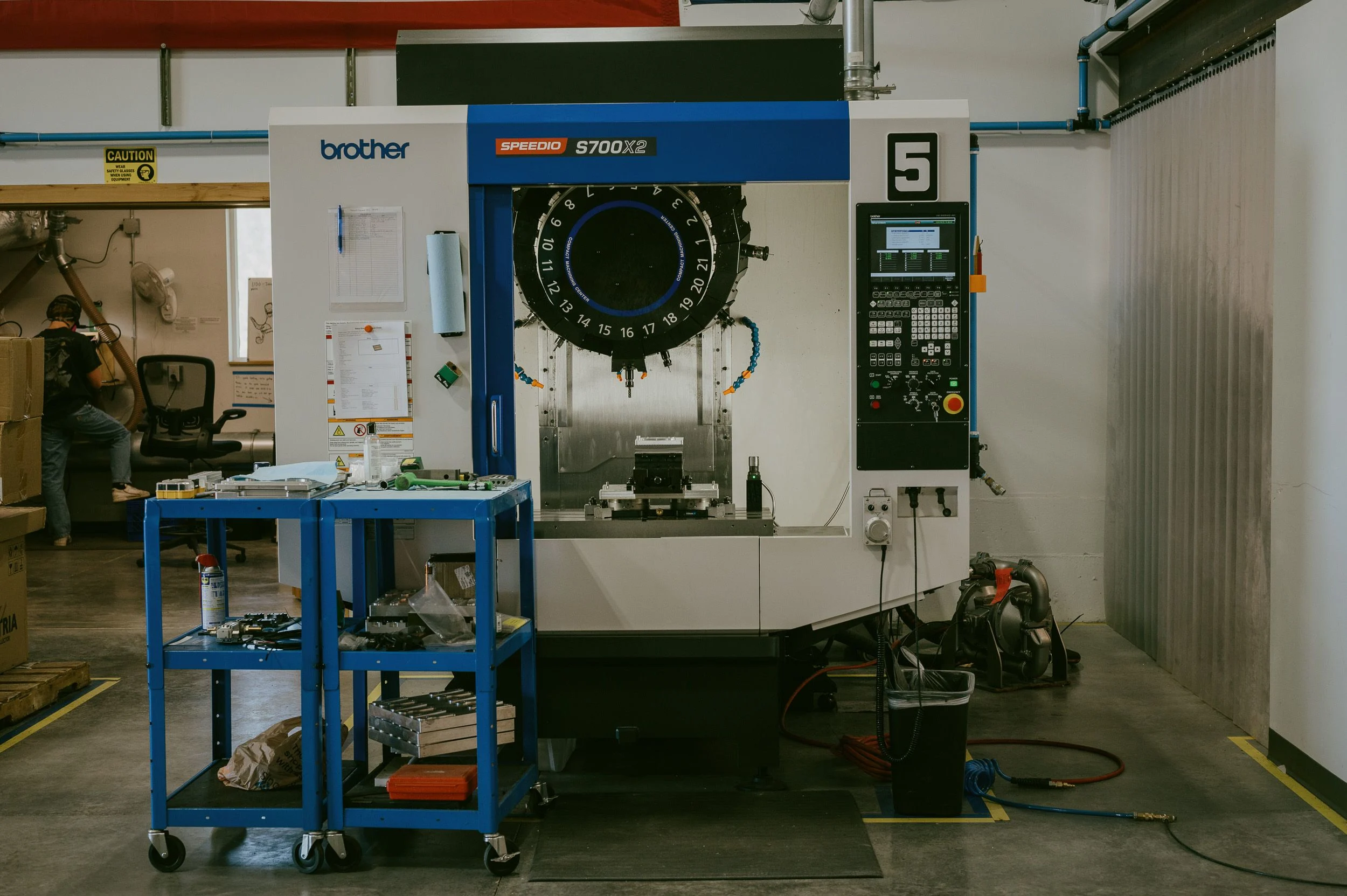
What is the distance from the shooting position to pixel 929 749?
3020 millimetres

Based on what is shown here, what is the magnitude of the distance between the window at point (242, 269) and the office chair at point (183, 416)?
89 cm

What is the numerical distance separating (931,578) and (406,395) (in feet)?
5.29

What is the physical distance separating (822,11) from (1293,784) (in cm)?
349

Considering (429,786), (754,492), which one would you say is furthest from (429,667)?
(754,492)

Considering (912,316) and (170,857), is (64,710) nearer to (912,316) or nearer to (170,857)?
(170,857)

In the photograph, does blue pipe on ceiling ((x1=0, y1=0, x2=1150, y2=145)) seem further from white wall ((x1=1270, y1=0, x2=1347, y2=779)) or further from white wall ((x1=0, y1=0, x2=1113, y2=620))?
white wall ((x1=1270, y1=0, x2=1347, y2=779))

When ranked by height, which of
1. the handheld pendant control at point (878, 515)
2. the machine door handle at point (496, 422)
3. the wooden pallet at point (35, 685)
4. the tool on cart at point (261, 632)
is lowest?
the wooden pallet at point (35, 685)

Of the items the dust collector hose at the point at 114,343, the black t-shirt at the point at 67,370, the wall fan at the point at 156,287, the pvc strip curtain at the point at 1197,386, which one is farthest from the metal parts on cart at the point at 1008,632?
the wall fan at the point at 156,287

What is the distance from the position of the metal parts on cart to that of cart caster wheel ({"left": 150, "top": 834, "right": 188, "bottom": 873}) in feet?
9.76

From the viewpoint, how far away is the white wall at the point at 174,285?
8797mm

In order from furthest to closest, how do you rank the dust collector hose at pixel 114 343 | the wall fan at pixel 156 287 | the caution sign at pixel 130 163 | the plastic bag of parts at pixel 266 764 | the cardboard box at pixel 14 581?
the wall fan at pixel 156 287 → the dust collector hose at pixel 114 343 → the caution sign at pixel 130 163 → the cardboard box at pixel 14 581 → the plastic bag of parts at pixel 266 764

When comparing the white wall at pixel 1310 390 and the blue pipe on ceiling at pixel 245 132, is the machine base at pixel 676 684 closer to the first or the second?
the white wall at pixel 1310 390

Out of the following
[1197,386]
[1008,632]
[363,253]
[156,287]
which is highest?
[156,287]

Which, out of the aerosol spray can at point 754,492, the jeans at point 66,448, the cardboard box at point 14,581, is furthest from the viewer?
the jeans at point 66,448
